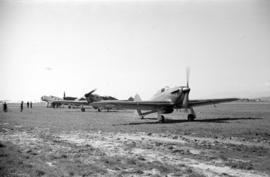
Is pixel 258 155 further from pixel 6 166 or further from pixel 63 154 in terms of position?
pixel 6 166

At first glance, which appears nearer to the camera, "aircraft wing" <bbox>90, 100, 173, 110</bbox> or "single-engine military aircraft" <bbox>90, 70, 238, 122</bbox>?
"aircraft wing" <bbox>90, 100, 173, 110</bbox>

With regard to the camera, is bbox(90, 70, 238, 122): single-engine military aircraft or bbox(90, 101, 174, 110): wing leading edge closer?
bbox(90, 101, 174, 110): wing leading edge

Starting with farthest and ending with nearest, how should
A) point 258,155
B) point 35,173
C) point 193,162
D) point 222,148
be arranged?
point 222,148 < point 258,155 < point 193,162 < point 35,173

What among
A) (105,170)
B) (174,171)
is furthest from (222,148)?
(105,170)

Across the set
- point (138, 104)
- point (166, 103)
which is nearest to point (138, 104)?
point (138, 104)

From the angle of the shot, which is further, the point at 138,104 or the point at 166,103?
the point at 166,103

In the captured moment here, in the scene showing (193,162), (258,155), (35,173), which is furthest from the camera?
(258,155)

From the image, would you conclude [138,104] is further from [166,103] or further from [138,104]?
[166,103]

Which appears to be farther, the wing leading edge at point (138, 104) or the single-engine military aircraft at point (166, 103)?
the single-engine military aircraft at point (166, 103)

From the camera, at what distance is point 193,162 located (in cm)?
718

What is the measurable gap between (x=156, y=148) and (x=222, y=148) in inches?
103

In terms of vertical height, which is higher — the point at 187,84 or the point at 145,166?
the point at 187,84

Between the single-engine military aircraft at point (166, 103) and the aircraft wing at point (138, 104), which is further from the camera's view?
the single-engine military aircraft at point (166, 103)

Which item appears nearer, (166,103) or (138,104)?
(138,104)
